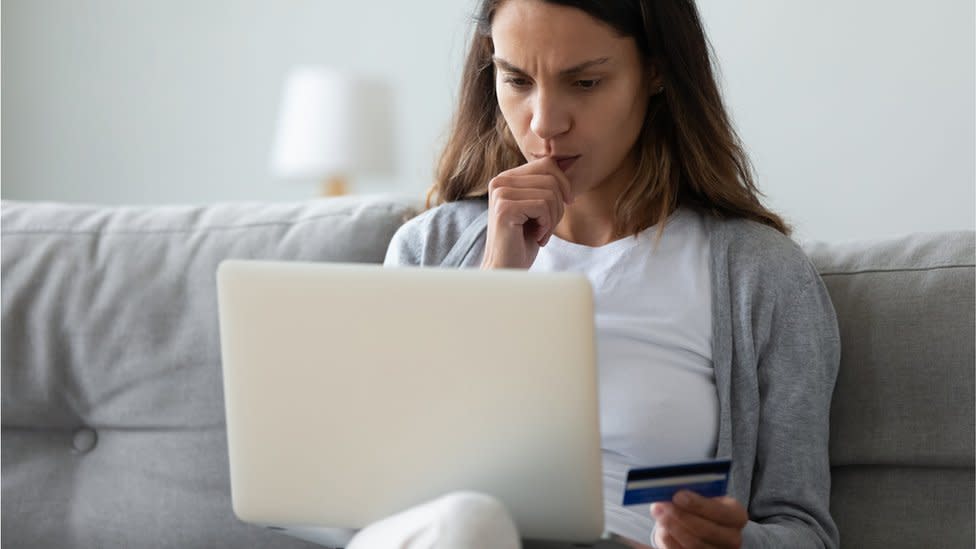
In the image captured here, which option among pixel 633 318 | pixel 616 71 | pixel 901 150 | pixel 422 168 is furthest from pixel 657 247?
pixel 422 168

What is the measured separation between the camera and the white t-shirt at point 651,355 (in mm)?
1375

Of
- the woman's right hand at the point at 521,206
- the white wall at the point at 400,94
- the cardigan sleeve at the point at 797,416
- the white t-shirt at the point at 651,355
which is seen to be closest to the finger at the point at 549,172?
the woman's right hand at the point at 521,206

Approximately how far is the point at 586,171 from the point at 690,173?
14 centimetres

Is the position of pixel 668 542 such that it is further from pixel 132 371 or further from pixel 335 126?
pixel 335 126

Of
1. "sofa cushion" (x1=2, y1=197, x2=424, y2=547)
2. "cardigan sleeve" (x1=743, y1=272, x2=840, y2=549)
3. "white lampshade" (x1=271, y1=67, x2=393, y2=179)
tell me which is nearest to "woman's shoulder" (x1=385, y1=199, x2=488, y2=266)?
"sofa cushion" (x1=2, y1=197, x2=424, y2=547)

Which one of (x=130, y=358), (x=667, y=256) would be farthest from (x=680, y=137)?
(x=130, y=358)

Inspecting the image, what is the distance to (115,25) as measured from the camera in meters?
3.71

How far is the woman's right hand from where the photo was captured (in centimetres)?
140

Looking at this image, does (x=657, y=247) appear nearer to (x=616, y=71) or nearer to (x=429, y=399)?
(x=616, y=71)

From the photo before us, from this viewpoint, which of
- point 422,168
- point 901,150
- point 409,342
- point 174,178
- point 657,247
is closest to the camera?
point 409,342

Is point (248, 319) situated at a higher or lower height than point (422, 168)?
higher

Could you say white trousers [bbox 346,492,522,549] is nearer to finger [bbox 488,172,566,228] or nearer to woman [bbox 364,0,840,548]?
woman [bbox 364,0,840,548]

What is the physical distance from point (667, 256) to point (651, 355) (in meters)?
0.13

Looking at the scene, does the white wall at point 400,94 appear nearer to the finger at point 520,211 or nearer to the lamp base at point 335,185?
the lamp base at point 335,185
